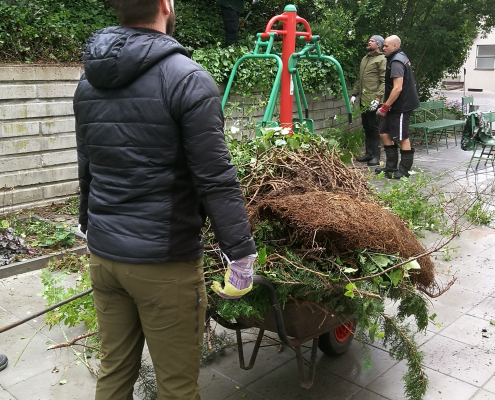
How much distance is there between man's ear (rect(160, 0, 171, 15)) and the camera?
2.11 meters

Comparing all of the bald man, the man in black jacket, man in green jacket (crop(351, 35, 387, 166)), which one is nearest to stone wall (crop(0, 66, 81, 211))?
the man in black jacket

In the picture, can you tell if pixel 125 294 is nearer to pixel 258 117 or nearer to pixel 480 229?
pixel 480 229

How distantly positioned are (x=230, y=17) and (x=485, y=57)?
27610 mm

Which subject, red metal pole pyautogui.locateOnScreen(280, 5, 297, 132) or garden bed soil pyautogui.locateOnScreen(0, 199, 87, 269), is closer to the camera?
red metal pole pyautogui.locateOnScreen(280, 5, 297, 132)

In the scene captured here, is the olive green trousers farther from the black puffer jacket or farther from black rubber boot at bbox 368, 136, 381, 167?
black rubber boot at bbox 368, 136, 381, 167

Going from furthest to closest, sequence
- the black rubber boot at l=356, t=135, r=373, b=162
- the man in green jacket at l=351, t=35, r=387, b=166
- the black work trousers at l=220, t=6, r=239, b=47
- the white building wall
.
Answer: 1. the white building wall
2. the black rubber boot at l=356, t=135, r=373, b=162
3. the man in green jacket at l=351, t=35, r=387, b=166
4. the black work trousers at l=220, t=6, r=239, b=47

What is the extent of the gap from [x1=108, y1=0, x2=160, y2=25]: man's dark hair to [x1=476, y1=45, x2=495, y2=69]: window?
33.7 m

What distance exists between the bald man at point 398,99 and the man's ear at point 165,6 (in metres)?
6.56

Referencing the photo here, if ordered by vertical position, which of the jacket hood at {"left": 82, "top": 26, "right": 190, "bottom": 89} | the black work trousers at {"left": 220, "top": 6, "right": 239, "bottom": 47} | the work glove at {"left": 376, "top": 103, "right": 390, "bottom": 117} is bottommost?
the work glove at {"left": 376, "top": 103, "right": 390, "bottom": 117}

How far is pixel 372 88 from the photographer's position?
958cm

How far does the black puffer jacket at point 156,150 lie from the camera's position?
1994 mm

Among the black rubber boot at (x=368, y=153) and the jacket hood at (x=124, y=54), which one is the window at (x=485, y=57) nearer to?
the black rubber boot at (x=368, y=153)

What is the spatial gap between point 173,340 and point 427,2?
10.7 meters

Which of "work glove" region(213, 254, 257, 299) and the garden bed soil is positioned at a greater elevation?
"work glove" region(213, 254, 257, 299)
